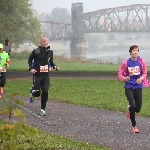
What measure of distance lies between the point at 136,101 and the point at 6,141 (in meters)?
5.18

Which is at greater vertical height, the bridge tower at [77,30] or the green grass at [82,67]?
the bridge tower at [77,30]

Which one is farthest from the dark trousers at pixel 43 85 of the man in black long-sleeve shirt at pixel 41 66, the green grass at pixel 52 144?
the green grass at pixel 52 144

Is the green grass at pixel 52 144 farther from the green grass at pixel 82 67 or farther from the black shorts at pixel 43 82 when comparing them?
the green grass at pixel 82 67

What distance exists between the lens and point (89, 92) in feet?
59.6

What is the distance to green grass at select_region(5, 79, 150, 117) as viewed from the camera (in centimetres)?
1412

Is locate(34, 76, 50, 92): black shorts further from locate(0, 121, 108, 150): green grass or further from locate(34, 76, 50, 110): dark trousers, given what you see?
locate(0, 121, 108, 150): green grass

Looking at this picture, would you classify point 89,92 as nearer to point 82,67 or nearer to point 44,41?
point 44,41

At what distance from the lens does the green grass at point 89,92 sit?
1412cm

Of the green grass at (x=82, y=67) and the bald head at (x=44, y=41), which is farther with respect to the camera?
the green grass at (x=82, y=67)

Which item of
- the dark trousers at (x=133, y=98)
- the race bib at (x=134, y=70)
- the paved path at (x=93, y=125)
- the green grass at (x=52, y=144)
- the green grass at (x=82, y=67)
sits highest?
the race bib at (x=134, y=70)

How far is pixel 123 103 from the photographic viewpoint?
1452 centimetres

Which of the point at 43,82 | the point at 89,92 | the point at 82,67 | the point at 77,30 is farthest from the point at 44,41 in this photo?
the point at 77,30

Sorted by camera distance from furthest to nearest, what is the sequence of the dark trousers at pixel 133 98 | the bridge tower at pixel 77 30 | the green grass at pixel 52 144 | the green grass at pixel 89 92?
the bridge tower at pixel 77 30, the green grass at pixel 89 92, the dark trousers at pixel 133 98, the green grass at pixel 52 144

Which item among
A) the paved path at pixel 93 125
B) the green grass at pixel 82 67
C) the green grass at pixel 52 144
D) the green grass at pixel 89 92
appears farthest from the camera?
the green grass at pixel 82 67
